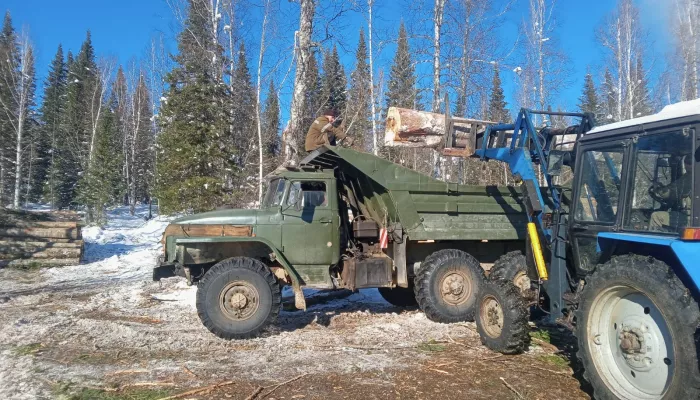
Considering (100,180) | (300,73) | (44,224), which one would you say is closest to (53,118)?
(100,180)

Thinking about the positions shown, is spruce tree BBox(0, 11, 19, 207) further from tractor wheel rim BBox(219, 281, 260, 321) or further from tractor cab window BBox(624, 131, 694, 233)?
tractor cab window BBox(624, 131, 694, 233)

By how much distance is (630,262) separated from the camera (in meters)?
3.91

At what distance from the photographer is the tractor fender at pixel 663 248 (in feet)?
11.3

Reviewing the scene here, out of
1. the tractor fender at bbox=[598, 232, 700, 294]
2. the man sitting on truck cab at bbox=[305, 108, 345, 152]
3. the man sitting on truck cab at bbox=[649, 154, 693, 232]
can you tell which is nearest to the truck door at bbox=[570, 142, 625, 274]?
the tractor fender at bbox=[598, 232, 700, 294]

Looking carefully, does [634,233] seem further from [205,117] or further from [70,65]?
[70,65]

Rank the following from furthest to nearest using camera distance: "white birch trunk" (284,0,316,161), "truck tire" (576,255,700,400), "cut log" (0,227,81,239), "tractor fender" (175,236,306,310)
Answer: "cut log" (0,227,81,239) → "white birch trunk" (284,0,316,161) → "tractor fender" (175,236,306,310) → "truck tire" (576,255,700,400)

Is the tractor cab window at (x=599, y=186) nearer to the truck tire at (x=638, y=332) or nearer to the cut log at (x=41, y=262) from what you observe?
the truck tire at (x=638, y=332)

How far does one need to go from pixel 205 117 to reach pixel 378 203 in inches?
538

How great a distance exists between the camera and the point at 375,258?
25.1 ft

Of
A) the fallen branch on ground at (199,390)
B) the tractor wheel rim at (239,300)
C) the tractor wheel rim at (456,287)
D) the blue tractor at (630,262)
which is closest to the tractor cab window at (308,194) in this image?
the tractor wheel rim at (239,300)

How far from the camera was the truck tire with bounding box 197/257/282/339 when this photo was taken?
6359 millimetres

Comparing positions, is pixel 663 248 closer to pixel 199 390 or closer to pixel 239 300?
pixel 199 390

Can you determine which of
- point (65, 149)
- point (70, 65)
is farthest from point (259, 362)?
point (70, 65)

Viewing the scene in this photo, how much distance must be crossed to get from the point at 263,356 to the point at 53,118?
46.6 m
